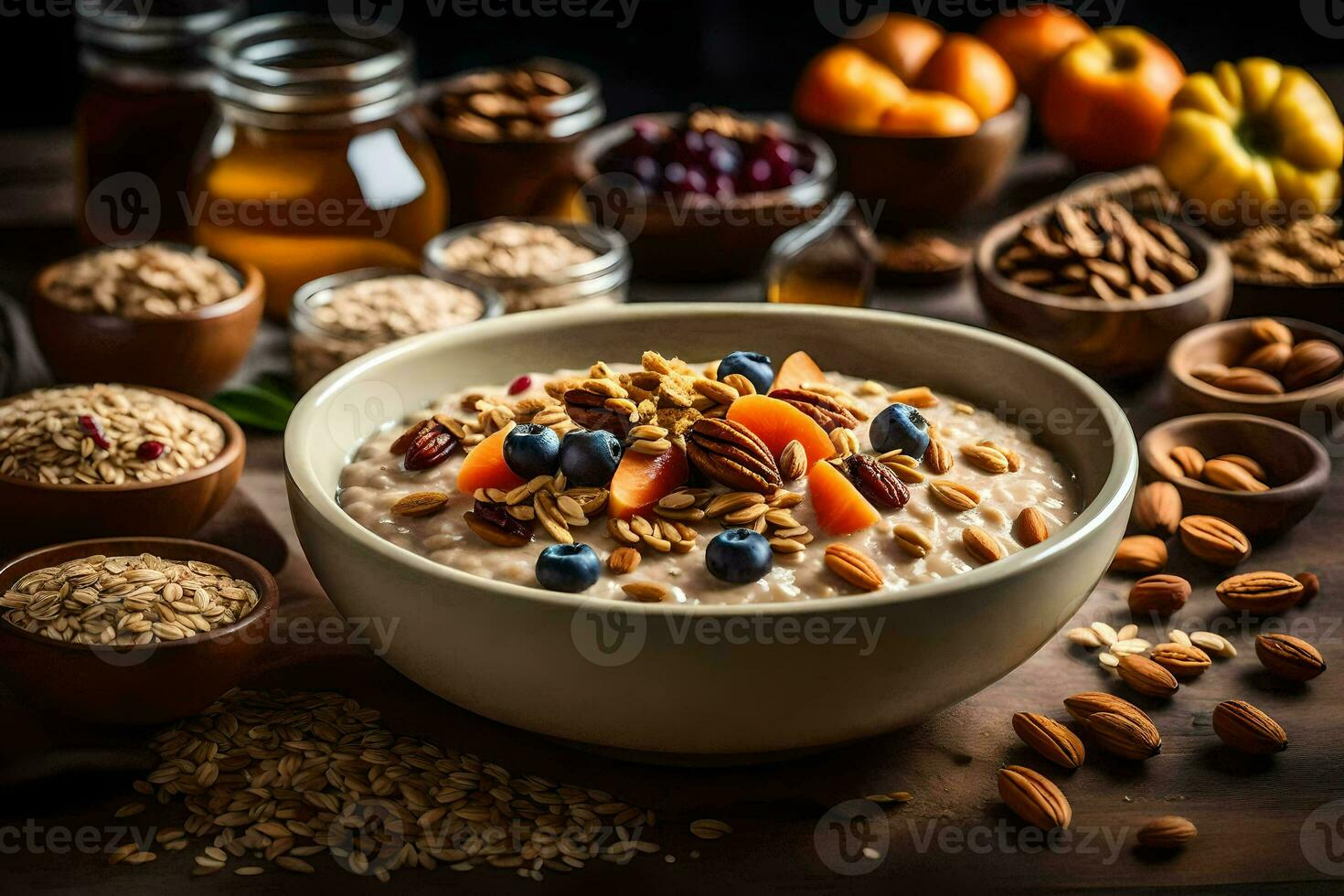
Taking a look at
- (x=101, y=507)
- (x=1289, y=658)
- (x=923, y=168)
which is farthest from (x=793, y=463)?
(x=923, y=168)

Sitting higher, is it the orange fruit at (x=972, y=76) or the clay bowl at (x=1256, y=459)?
the orange fruit at (x=972, y=76)

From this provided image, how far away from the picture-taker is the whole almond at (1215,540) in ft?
5.29

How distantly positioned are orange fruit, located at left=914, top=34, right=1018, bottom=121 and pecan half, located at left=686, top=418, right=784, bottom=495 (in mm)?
1333

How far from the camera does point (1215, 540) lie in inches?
63.6

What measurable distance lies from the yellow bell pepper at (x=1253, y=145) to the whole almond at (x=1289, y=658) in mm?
1076

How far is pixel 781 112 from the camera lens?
3414 millimetres

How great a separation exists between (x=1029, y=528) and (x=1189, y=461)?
0.50 m

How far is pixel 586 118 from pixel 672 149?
16 cm

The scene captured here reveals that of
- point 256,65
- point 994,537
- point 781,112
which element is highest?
point 256,65

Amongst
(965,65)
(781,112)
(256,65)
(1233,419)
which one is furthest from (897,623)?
(781,112)

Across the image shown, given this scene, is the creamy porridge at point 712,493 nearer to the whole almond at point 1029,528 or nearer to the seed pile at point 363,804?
the whole almond at point 1029,528

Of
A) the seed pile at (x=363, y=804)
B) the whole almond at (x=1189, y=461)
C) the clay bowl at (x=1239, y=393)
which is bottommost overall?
the seed pile at (x=363, y=804)

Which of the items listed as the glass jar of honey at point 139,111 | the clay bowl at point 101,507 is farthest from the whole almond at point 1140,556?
the glass jar of honey at point 139,111

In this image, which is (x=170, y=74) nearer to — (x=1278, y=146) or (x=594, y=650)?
(x=594, y=650)
